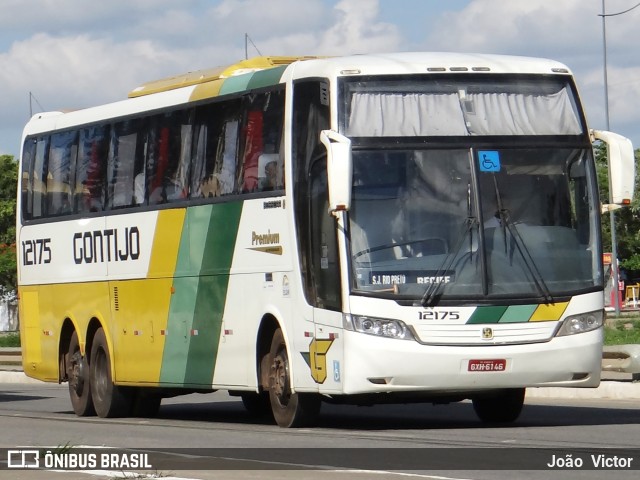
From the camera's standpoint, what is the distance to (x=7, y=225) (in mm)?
78812

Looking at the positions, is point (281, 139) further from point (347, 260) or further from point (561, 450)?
point (561, 450)

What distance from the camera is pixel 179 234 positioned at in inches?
746

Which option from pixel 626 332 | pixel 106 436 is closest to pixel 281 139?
pixel 106 436

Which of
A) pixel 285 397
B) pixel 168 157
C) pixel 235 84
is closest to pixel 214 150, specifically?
pixel 235 84

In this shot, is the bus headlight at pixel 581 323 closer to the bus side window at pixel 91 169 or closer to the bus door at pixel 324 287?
the bus door at pixel 324 287

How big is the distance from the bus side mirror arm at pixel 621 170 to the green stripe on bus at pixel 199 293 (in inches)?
162

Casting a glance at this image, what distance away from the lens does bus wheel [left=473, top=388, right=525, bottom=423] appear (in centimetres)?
1692

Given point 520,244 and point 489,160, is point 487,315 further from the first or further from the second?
point 489,160

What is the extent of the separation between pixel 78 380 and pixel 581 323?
28.8ft

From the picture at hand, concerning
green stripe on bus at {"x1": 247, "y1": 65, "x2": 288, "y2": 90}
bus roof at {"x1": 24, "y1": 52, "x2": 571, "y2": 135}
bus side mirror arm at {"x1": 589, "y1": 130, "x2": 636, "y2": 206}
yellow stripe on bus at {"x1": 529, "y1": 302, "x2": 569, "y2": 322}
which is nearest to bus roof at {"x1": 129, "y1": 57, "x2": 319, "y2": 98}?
bus roof at {"x1": 24, "y1": 52, "x2": 571, "y2": 135}

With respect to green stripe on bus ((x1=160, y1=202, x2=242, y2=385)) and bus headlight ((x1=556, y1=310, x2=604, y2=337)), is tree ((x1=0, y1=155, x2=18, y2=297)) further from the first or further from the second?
bus headlight ((x1=556, y1=310, x2=604, y2=337))

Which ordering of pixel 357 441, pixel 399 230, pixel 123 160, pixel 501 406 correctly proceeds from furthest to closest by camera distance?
1. pixel 123 160
2. pixel 501 406
3. pixel 399 230
4. pixel 357 441

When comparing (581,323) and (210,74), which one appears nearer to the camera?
(581,323)

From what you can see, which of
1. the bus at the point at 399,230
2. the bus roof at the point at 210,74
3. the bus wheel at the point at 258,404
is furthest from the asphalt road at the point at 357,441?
the bus roof at the point at 210,74
